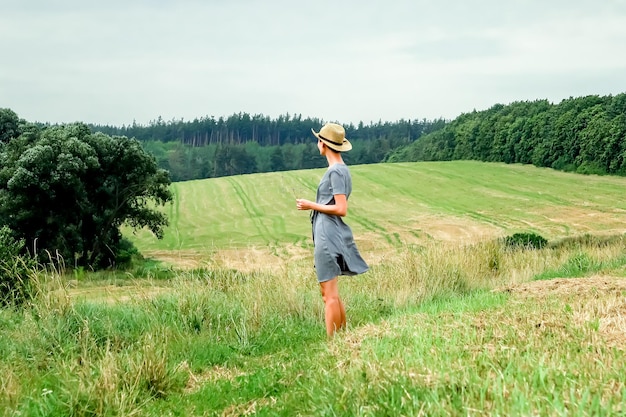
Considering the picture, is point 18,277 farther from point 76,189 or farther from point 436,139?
point 436,139

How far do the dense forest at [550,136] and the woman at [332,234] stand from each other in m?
63.8

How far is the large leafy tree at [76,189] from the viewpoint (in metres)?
31.0

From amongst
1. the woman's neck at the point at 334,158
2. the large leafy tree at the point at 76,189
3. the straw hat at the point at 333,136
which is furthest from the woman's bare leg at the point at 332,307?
the large leafy tree at the point at 76,189

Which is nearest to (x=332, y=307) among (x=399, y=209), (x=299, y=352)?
(x=299, y=352)

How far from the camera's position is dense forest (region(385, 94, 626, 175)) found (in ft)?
215

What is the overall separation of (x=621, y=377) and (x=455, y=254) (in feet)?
26.2

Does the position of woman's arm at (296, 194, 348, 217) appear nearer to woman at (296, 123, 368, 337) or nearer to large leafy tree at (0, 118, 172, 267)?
woman at (296, 123, 368, 337)

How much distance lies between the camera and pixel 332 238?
5.97 metres

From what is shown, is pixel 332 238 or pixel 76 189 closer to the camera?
pixel 332 238

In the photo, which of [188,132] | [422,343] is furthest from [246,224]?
[188,132]

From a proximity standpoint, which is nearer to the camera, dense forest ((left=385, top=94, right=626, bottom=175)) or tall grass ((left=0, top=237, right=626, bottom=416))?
tall grass ((left=0, top=237, right=626, bottom=416))

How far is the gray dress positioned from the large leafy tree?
85.2 feet

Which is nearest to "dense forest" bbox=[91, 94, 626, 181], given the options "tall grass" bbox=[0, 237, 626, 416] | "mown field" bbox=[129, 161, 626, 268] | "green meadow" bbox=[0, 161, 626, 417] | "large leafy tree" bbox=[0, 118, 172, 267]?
"mown field" bbox=[129, 161, 626, 268]

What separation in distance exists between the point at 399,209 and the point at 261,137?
116309mm
